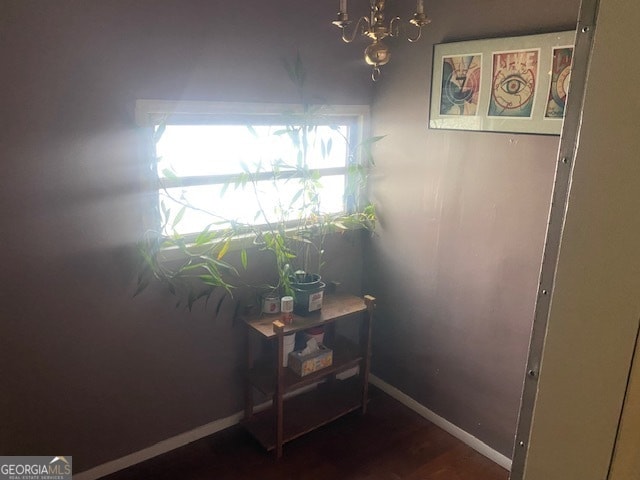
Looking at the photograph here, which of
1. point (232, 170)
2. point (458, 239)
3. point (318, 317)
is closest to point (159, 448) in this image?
point (318, 317)

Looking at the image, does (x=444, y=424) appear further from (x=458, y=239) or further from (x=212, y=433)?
(x=212, y=433)

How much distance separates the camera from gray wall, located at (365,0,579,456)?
2.00 m

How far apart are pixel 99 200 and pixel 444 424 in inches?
78.4

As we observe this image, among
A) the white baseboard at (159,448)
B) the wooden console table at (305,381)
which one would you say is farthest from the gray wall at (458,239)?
the white baseboard at (159,448)

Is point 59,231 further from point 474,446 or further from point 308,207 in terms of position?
point 474,446

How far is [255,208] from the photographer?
2.36 metres

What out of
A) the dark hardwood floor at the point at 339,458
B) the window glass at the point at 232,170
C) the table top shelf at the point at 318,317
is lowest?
the dark hardwood floor at the point at 339,458

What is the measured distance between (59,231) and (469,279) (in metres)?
1.77

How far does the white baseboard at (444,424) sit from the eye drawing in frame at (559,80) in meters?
1.56

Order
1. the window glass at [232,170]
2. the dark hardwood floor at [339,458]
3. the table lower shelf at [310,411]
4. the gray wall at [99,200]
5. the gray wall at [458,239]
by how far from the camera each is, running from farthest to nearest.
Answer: the table lower shelf at [310,411], the dark hardwood floor at [339,458], the window glass at [232,170], the gray wall at [458,239], the gray wall at [99,200]

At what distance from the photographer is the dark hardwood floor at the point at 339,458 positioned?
2.21 metres

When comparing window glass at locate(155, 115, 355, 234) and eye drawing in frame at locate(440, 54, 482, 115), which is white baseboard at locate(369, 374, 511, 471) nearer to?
window glass at locate(155, 115, 355, 234)

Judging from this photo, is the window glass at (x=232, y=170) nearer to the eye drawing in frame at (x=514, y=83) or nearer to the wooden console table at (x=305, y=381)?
the wooden console table at (x=305, y=381)

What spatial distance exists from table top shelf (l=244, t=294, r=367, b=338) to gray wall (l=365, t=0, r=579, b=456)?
0.31m
